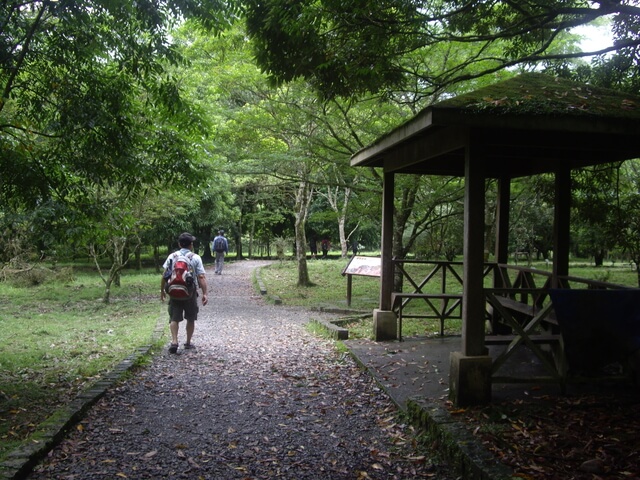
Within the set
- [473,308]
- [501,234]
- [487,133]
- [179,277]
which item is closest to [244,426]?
[473,308]

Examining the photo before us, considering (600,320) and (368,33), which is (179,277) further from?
(600,320)

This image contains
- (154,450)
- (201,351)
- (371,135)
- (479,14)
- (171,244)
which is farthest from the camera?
(171,244)

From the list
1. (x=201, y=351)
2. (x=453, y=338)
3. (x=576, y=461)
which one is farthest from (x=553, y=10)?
(x=201, y=351)

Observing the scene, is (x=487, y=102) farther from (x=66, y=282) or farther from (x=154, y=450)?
(x=66, y=282)

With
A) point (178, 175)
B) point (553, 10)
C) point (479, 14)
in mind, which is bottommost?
point (178, 175)

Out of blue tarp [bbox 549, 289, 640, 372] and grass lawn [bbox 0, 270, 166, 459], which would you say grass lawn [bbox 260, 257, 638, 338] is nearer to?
grass lawn [bbox 0, 270, 166, 459]

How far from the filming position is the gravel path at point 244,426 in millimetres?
4172

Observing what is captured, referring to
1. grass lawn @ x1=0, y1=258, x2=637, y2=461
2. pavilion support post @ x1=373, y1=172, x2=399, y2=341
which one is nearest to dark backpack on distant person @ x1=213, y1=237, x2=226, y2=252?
grass lawn @ x1=0, y1=258, x2=637, y2=461

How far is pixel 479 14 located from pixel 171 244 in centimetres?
2361

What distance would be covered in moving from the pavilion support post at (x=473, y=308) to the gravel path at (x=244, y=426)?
768mm

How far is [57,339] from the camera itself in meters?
9.58

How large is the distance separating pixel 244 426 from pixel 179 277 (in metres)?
3.25

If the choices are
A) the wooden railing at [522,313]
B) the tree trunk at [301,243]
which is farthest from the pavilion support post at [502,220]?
the tree trunk at [301,243]

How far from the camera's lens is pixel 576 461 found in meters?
3.78
